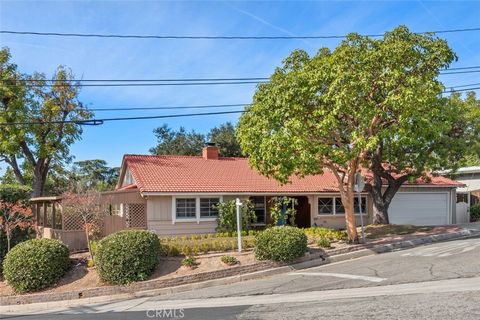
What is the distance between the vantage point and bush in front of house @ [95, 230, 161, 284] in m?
13.1

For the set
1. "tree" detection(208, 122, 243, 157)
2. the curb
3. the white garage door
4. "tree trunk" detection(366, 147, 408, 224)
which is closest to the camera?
the curb

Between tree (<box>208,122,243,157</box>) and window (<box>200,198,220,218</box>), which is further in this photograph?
tree (<box>208,122,243,157</box>)

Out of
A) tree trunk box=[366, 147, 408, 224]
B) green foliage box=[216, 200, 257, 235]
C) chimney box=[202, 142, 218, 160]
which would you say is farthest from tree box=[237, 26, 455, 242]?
chimney box=[202, 142, 218, 160]

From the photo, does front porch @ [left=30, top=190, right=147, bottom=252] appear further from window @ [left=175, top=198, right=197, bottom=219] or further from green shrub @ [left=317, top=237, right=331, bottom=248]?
green shrub @ [left=317, top=237, right=331, bottom=248]

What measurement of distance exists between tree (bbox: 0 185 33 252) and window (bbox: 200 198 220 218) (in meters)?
7.36

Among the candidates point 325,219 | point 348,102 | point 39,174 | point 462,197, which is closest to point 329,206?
point 325,219

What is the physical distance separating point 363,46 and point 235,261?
871 centimetres

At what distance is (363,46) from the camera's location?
1688 cm

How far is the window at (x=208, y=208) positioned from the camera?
2184 centimetres

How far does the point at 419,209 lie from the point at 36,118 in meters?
24.5

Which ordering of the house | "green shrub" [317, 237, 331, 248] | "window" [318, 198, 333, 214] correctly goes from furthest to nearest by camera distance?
"window" [318, 198, 333, 214] < the house < "green shrub" [317, 237, 331, 248]

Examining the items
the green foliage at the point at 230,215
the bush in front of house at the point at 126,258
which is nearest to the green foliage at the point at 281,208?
the green foliage at the point at 230,215

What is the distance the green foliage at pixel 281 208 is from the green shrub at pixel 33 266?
34.1ft

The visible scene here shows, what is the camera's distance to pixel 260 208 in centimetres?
2416
